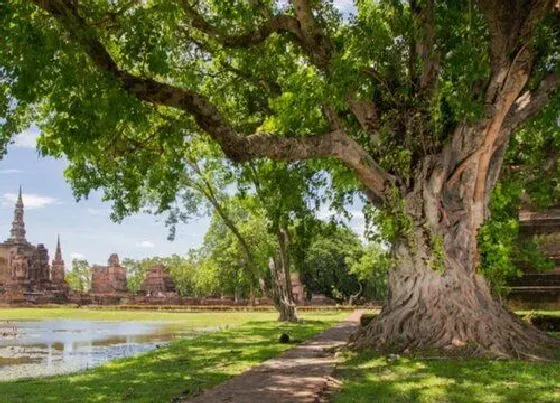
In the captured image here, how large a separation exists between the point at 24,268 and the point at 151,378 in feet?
219

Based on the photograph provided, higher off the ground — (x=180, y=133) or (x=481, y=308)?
(x=180, y=133)

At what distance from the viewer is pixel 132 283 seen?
335ft

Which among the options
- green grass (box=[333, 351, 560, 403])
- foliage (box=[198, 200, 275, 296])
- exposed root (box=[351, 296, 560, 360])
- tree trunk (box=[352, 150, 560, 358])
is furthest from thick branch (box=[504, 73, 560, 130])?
foliage (box=[198, 200, 275, 296])

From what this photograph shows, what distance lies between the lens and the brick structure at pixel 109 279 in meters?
67.6

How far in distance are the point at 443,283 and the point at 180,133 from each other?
20.6ft

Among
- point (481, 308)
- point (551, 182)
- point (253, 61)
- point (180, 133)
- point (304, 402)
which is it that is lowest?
point (304, 402)

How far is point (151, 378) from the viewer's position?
9.20 meters

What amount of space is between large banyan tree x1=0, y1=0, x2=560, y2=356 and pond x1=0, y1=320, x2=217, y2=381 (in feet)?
15.8

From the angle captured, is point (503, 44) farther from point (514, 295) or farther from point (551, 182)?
point (514, 295)

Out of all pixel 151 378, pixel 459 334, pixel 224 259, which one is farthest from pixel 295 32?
pixel 224 259

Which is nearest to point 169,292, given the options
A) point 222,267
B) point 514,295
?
point 222,267

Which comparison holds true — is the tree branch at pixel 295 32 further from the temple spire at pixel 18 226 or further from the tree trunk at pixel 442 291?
the temple spire at pixel 18 226

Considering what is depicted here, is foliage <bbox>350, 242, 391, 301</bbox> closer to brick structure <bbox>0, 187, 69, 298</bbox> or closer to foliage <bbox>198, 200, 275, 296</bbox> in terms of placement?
foliage <bbox>198, 200, 275, 296</bbox>

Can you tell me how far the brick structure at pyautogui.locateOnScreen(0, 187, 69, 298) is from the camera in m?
68.2
